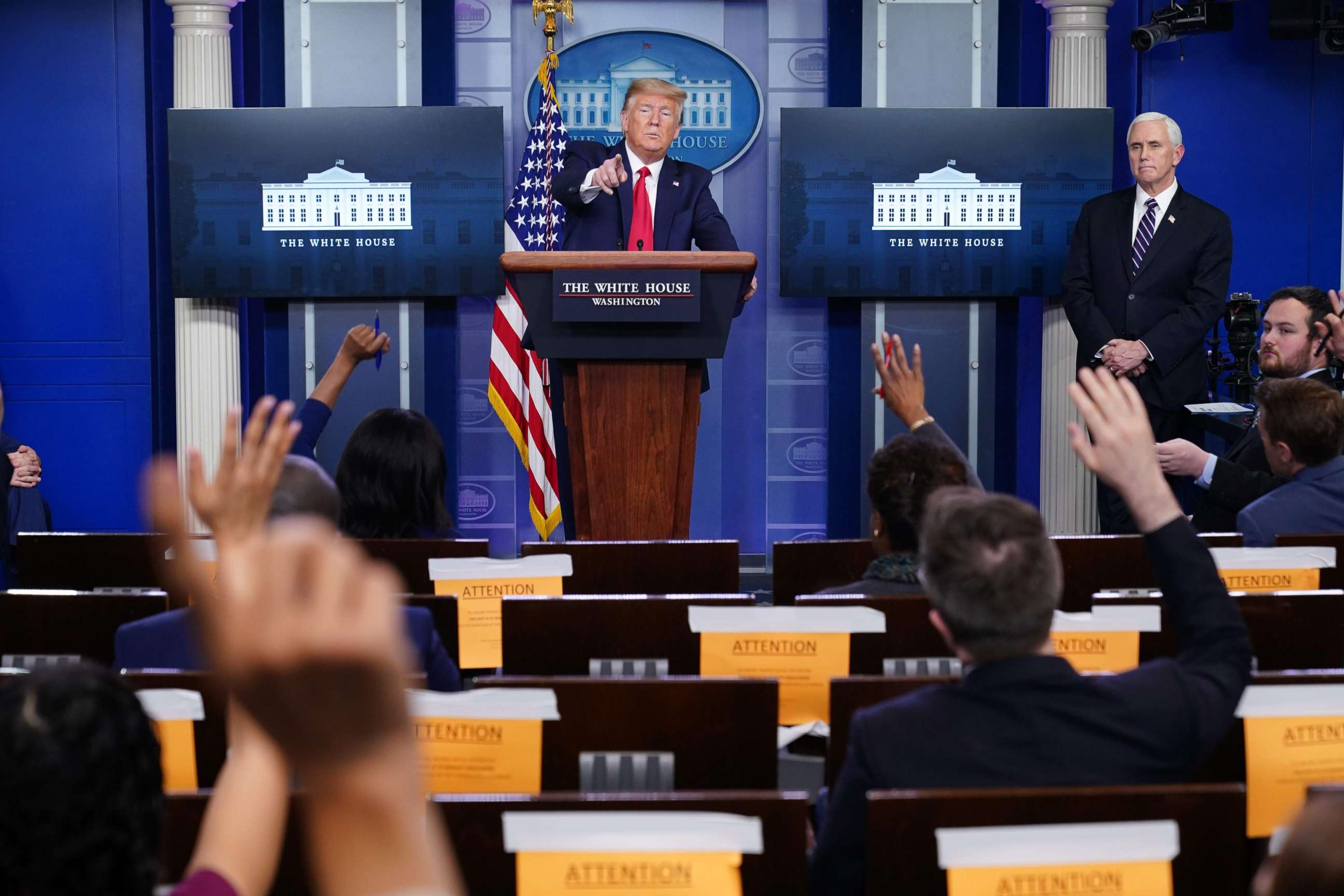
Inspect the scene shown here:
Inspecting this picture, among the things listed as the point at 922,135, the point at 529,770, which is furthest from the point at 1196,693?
the point at 922,135

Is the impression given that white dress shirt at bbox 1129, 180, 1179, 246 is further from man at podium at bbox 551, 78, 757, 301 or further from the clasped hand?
man at podium at bbox 551, 78, 757, 301

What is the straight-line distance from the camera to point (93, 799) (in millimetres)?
933

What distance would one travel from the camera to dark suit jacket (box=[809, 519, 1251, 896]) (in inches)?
59.0

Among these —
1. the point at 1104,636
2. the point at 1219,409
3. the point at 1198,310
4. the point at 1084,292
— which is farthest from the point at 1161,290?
the point at 1104,636

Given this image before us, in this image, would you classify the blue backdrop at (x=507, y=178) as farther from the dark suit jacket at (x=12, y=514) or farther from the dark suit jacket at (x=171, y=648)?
the dark suit jacket at (x=171, y=648)

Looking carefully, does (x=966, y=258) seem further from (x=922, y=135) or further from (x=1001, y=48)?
(x=1001, y=48)

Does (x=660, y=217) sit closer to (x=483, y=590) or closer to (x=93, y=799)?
(x=483, y=590)

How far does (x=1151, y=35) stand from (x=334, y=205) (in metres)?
3.75

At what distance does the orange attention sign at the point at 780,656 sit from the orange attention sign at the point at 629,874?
842 mm

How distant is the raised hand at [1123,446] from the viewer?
155 centimetres

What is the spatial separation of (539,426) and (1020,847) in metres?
4.59

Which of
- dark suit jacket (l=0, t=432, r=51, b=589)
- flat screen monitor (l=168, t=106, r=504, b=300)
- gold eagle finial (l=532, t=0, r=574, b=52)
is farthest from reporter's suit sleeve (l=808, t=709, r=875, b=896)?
gold eagle finial (l=532, t=0, r=574, b=52)

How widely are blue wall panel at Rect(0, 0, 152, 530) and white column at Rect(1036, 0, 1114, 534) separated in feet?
14.0

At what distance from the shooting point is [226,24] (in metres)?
6.20
